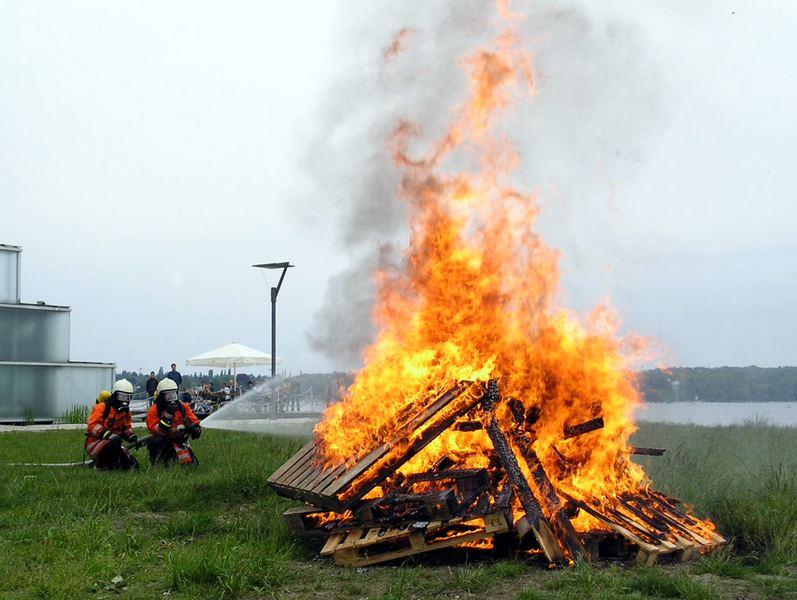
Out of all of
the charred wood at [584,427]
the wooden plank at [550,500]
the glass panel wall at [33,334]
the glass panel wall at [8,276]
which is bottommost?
the wooden plank at [550,500]

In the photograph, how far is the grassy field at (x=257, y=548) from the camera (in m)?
5.54

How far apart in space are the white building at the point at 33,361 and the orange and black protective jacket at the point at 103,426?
12.9 meters

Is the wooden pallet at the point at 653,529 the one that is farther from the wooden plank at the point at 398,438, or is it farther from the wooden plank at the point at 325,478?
the wooden plank at the point at 325,478

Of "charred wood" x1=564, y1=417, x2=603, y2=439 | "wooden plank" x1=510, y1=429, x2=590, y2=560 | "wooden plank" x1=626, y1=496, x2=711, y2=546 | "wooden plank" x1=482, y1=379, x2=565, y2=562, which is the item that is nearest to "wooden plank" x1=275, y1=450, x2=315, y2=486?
"wooden plank" x1=482, y1=379, x2=565, y2=562

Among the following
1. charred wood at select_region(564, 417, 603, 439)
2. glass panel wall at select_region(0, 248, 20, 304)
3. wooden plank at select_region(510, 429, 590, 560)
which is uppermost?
glass panel wall at select_region(0, 248, 20, 304)

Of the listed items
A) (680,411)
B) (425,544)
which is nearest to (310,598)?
(425,544)

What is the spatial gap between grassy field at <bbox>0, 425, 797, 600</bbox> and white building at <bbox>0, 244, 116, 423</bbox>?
13603mm

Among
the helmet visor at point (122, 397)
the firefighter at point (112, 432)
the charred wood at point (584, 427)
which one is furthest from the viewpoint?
the helmet visor at point (122, 397)

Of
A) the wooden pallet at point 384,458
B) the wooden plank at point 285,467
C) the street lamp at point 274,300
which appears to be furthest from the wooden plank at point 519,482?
the street lamp at point 274,300

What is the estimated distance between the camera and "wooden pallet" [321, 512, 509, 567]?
20.2ft

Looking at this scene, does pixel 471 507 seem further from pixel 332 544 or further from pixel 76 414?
pixel 76 414

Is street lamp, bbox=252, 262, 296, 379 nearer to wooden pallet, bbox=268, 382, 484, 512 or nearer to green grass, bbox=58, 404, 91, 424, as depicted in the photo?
green grass, bbox=58, 404, 91, 424

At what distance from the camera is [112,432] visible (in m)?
11.3

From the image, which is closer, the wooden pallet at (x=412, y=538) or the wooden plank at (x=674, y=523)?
Answer: the wooden pallet at (x=412, y=538)
